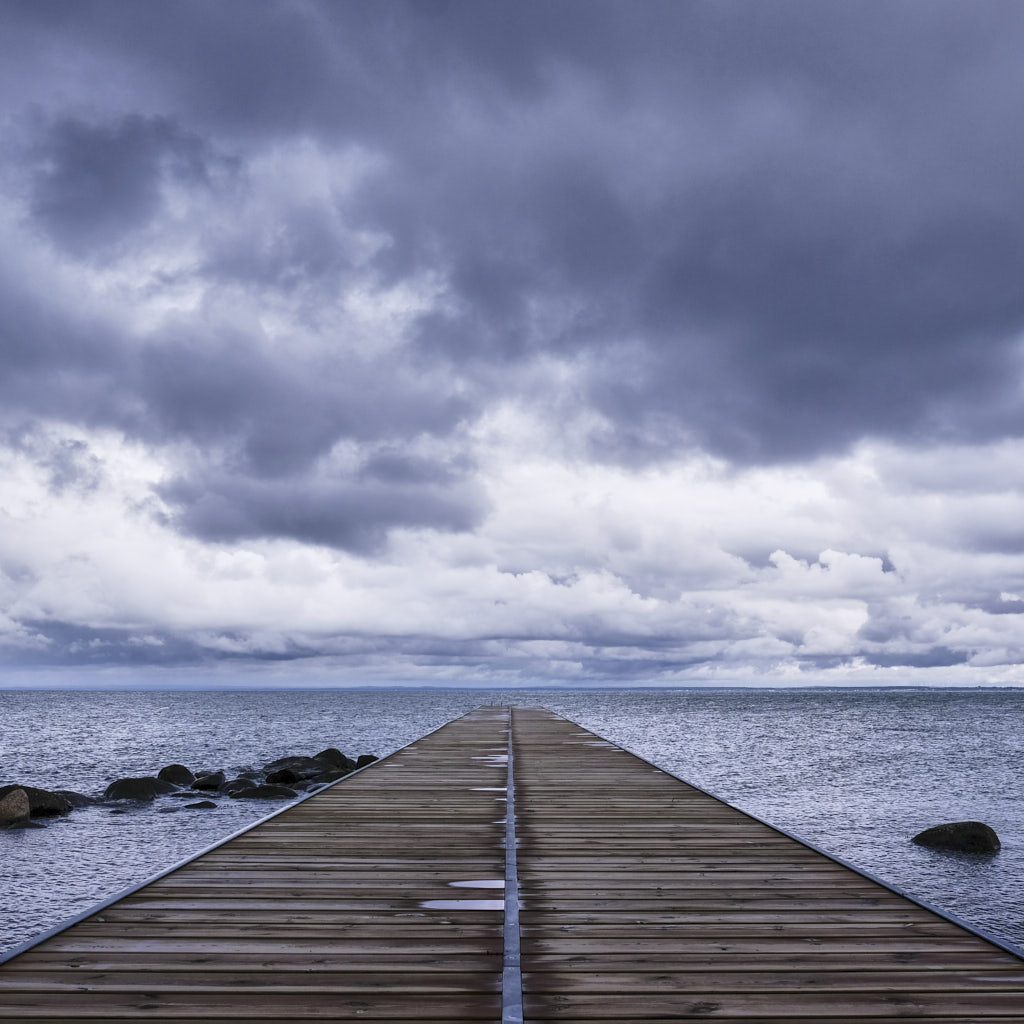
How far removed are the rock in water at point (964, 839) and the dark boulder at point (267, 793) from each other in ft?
59.9

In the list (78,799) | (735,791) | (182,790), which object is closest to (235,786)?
(182,790)

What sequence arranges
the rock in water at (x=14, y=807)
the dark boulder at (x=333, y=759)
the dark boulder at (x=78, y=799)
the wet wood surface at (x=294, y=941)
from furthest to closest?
the dark boulder at (x=333, y=759) → the dark boulder at (x=78, y=799) → the rock in water at (x=14, y=807) → the wet wood surface at (x=294, y=941)

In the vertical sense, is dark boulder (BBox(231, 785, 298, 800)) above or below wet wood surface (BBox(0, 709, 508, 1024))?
below

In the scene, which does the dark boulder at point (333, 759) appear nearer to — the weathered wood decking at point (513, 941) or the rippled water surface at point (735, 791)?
the rippled water surface at point (735, 791)

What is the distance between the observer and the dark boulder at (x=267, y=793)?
26891 mm

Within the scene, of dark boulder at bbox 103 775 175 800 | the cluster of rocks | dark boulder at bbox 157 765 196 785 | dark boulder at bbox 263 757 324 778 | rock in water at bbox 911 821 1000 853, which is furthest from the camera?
dark boulder at bbox 263 757 324 778

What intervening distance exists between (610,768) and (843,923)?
1204cm

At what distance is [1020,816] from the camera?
25.4 m

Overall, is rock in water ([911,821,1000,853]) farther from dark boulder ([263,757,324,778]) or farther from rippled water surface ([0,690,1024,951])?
dark boulder ([263,757,324,778])

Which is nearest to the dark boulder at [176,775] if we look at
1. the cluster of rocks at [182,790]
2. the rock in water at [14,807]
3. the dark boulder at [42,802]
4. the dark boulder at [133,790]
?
the cluster of rocks at [182,790]

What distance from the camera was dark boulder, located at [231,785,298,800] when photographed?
26.9 m

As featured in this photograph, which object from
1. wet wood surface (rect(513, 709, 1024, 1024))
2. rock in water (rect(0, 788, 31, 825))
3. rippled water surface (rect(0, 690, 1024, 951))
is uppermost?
wet wood surface (rect(513, 709, 1024, 1024))

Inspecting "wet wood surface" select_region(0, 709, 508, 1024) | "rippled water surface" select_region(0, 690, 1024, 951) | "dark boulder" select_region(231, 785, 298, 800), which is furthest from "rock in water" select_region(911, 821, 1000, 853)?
"dark boulder" select_region(231, 785, 298, 800)

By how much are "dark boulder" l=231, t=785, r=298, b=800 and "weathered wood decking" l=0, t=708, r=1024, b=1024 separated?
17.3m
